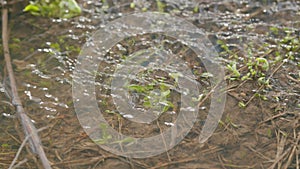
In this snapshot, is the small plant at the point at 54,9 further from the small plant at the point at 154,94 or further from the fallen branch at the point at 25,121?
the small plant at the point at 154,94

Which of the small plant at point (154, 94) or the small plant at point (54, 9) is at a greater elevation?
the small plant at point (54, 9)

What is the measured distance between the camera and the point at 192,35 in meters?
2.02

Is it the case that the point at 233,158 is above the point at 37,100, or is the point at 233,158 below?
below

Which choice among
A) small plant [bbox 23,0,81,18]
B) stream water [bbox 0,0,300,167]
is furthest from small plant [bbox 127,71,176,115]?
small plant [bbox 23,0,81,18]

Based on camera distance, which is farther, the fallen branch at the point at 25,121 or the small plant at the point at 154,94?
the small plant at the point at 154,94

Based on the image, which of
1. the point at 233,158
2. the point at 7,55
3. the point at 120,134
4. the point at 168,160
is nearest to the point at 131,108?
the point at 120,134

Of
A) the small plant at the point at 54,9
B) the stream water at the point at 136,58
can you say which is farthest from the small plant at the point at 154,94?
the small plant at the point at 54,9

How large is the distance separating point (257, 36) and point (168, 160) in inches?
32.5

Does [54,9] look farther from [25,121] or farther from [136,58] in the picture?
[25,121]

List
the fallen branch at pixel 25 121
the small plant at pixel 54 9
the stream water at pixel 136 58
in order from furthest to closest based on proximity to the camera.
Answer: the small plant at pixel 54 9, the stream water at pixel 136 58, the fallen branch at pixel 25 121

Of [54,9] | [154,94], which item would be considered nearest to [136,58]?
[154,94]

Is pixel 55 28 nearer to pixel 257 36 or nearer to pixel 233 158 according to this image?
pixel 257 36

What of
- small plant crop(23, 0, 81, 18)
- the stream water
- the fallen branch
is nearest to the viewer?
the fallen branch

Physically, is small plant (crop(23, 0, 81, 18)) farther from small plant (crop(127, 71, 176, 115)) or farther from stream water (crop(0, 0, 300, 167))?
small plant (crop(127, 71, 176, 115))
